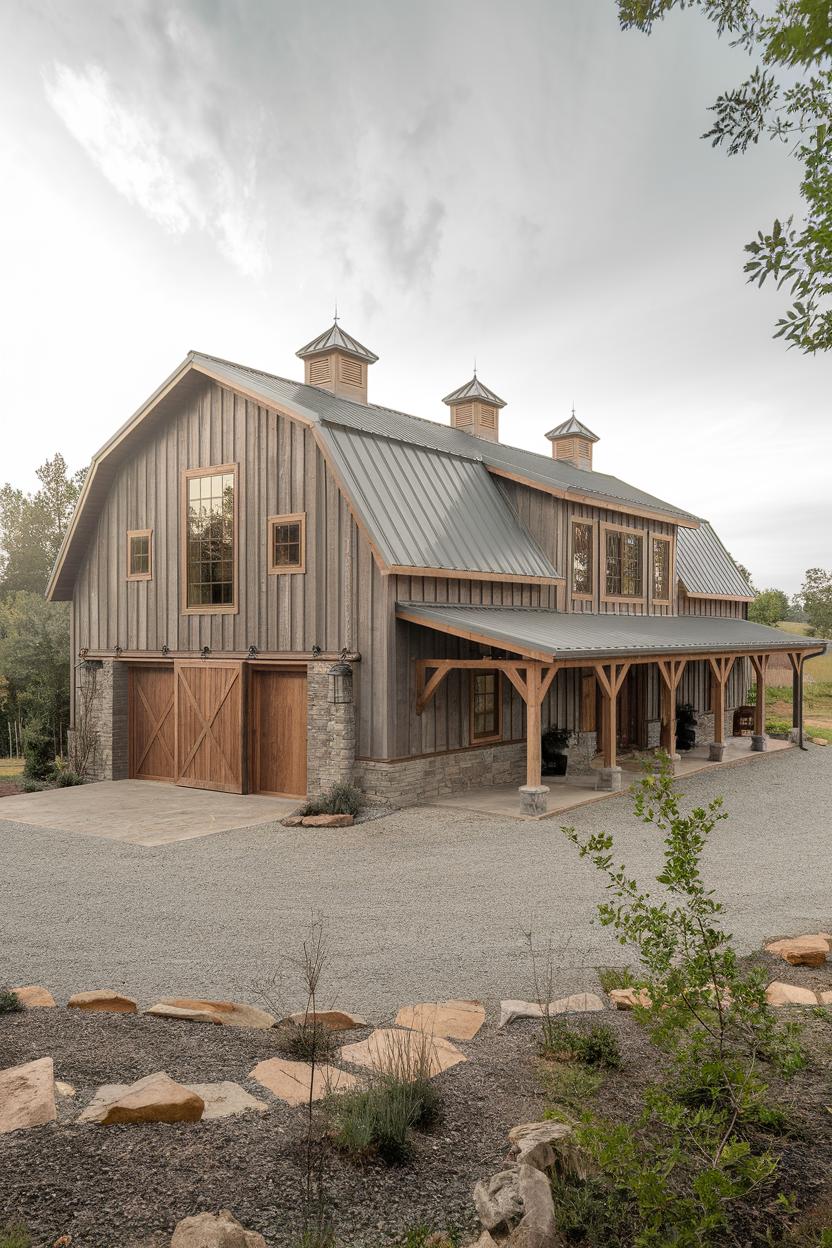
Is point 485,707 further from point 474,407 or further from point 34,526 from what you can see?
point 34,526

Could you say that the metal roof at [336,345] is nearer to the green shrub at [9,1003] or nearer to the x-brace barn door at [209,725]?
the x-brace barn door at [209,725]

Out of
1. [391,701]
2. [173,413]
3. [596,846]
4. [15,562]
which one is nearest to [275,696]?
[391,701]

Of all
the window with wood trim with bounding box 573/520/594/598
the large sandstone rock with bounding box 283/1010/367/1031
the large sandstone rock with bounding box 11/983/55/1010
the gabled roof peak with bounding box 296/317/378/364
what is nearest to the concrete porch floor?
the window with wood trim with bounding box 573/520/594/598

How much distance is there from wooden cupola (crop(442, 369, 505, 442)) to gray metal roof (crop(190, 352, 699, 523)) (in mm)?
367

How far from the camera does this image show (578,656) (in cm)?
1241

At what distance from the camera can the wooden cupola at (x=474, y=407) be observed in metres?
21.7

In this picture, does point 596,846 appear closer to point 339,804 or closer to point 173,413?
point 339,804

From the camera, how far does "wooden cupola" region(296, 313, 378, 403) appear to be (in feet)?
58.2

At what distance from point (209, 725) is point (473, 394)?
11.5 metres

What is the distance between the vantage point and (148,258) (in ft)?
56.0

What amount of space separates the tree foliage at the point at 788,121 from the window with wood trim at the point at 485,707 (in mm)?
10828

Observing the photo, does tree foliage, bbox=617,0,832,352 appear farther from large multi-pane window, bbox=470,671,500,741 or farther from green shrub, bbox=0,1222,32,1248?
large multi-pane window, bbox=470,671,500,741

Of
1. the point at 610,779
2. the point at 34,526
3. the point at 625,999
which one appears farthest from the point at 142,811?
the point at 34,526

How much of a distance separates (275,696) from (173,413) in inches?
234
